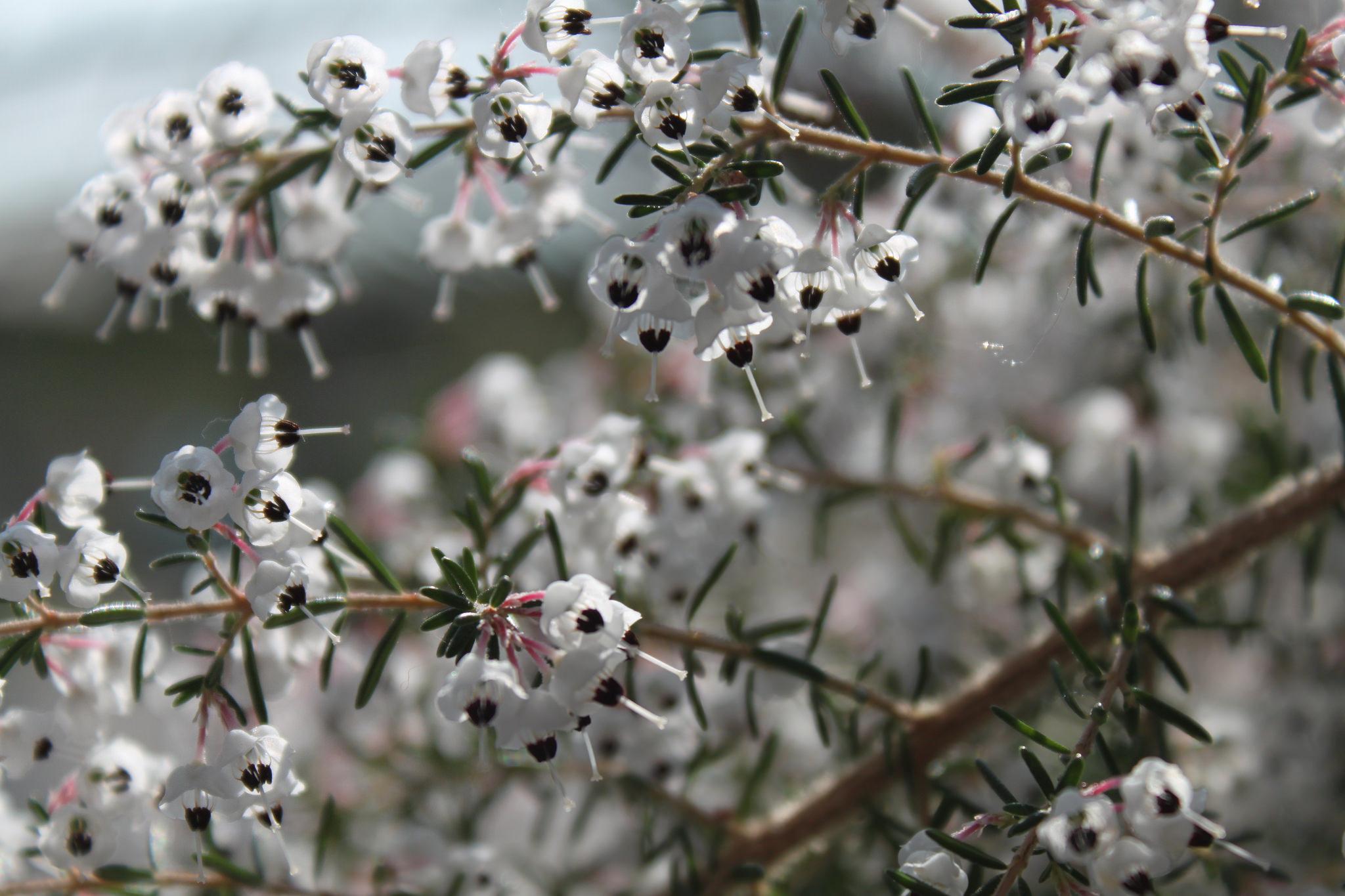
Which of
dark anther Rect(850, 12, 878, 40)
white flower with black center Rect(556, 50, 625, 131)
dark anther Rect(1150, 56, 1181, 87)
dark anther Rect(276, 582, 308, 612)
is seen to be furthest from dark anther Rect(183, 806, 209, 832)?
dark anther Rect(1150, 56, 1181, 87)

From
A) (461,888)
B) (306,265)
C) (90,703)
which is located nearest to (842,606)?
(461,888)

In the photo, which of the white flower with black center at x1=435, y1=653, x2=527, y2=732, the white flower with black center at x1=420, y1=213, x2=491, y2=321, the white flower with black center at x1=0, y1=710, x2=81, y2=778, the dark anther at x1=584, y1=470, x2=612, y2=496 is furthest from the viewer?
the white flower with black center at x1=420, y1=213, x2=491, y2=321

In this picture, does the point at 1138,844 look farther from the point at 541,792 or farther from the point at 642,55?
the point at 541,792

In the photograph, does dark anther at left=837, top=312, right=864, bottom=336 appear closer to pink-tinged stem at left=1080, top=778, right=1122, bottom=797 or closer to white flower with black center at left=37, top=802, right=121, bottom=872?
pink-tinged stem at left=1080, top=778, right=1122, bottom=797

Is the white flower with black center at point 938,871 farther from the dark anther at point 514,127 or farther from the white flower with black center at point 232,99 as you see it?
the white flower with black center at point 232,99

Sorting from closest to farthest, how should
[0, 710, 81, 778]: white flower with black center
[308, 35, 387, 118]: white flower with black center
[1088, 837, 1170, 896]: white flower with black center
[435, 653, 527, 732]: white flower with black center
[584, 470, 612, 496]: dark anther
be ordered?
[1088, 837, 1170, 896]: white flower with black center, [435, 653, 527, 732]: white flower with black center, [308, 35, 387, 118]: white flower with black center, [0, 710, 81, 778]: white flower with black center, [584, 470, 612, 496]: dark anther

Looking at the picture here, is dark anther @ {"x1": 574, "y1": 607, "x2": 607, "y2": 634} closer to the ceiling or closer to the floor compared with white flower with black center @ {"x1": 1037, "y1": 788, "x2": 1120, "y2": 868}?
closer to the ceiling
